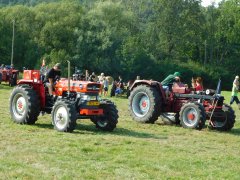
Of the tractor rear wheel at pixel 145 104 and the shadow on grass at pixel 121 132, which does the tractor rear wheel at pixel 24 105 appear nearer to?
the shadow on grass at pixel 121 132

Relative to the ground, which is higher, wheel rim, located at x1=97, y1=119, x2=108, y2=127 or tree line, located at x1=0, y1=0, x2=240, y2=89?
tree line, located at x1=0, y1=0, x2=240, y2=89

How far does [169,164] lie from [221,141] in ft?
12.1

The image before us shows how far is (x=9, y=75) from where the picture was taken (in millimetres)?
29797

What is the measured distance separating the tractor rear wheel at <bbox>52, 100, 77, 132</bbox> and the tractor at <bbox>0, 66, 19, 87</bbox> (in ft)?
60.4

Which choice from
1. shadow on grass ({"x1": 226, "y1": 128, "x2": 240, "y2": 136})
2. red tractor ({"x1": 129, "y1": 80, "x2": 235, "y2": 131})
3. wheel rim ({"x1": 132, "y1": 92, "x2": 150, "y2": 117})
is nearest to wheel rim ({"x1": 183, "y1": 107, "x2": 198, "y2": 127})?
red tractor ({"x1": 129, "y1": 80, "x2": 235, "y2": 131})

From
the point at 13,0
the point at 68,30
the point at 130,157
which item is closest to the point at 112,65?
the point at 68,30

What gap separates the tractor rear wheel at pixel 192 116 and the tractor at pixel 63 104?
2.34 metres

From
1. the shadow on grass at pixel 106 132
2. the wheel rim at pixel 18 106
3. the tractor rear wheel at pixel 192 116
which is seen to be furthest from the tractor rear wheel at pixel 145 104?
the wheel rim at pixel 18 106

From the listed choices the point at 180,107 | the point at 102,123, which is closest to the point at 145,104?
the point at 180,107

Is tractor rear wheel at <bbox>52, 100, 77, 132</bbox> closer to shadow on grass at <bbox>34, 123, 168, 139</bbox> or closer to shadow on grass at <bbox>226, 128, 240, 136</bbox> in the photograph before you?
shadow on grass at <bbox>34, 123, 168, 139</bbox>

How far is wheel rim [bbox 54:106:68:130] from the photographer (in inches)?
444

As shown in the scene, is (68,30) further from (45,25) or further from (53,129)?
(53,129)

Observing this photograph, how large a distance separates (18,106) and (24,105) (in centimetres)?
33

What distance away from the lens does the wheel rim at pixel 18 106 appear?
1241 cm
